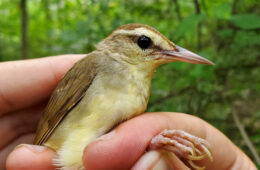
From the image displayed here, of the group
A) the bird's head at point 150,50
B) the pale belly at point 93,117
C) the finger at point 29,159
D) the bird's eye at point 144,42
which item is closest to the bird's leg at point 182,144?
the pale belly at point 93,117

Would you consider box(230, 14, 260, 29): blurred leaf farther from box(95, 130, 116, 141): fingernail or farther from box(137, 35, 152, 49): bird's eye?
box(95, 130, 116, 141): fingernail

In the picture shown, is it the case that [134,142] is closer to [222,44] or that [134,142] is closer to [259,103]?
[222,44]

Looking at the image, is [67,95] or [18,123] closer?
[67,95]

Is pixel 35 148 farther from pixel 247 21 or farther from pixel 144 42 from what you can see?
pixel 247 21

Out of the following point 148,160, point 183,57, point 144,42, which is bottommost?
point 148,160

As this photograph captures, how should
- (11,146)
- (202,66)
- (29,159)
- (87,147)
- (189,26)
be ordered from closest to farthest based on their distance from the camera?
(87,147)
(29,159)
(189,26)
(11,146)
(202,66)

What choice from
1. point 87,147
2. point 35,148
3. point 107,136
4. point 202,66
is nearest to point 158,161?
point 107,136

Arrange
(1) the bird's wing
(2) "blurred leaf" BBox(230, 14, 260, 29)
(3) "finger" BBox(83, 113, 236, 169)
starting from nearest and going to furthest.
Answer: (3) "finger" BBox(83, 113, 236, 169)
(1) the bird's wing
(2) "blurred leaf" BBox(230, 14, 260, 29)

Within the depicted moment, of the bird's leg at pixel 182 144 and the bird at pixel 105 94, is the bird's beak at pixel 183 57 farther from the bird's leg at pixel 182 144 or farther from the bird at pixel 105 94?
the bird's leg at pixel 182 144

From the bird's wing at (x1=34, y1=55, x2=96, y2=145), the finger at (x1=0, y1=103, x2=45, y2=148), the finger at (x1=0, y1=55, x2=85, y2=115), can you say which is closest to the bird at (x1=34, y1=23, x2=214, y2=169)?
the bird's wing at (x1=34, y1=55, x2=96, y2=145)
